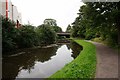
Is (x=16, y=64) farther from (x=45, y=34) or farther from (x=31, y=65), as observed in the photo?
(x=45, y=34)

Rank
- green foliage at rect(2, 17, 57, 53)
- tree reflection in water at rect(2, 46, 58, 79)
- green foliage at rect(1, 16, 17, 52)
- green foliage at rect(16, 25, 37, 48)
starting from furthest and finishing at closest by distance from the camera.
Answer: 1. green foliage at rect(16, 25, 37, 48)
2. green foliage at rect(2, 17, 57, 53)
3. green foliage at rect(1, 16, 17, 52)
4. tree reflection in water at rect(2, 46, 58, 79)

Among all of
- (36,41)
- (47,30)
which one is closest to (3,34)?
(36,41)

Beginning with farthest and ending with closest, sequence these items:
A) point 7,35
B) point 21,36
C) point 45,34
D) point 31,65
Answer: point 45,34 < point 21,36 < point 7,35 < point 31,65

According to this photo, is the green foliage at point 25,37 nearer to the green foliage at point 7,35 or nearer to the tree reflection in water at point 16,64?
the green foliage at point 7,35

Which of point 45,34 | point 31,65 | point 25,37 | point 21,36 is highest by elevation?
point 45,34

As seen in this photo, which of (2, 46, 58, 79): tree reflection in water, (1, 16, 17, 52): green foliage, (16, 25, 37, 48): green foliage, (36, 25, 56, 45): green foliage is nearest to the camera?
(2, 46, 58, 79): tree reflection in water

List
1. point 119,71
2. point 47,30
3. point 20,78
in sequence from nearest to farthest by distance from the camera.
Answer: point 119,71 → point 20,78 → point 47,30

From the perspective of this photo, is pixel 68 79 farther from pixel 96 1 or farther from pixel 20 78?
pixel 96 1

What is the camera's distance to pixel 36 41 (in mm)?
30359

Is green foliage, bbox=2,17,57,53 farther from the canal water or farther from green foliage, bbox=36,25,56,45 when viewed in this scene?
the canal water

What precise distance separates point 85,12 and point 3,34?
10116mm

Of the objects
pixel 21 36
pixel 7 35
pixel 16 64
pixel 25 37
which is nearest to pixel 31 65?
pixel 16 64

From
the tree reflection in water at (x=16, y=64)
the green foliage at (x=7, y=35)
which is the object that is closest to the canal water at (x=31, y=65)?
the tree reflection in water at (x=16, y=64)

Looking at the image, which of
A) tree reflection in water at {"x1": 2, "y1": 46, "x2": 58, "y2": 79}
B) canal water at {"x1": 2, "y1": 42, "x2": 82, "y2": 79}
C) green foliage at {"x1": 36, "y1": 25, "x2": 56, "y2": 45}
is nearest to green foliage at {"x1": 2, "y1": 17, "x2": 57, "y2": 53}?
green foliage at {"x1": 36, "y1": 25, "x2": 56, "y2": 45}
